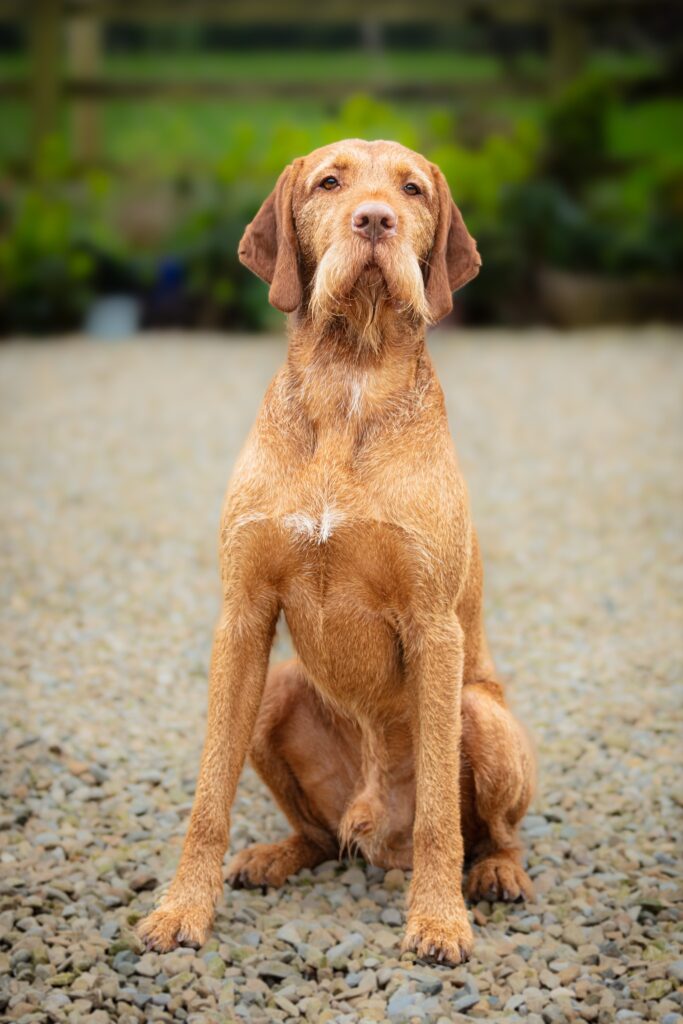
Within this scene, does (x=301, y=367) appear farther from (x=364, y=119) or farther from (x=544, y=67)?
(x=544, y=67)

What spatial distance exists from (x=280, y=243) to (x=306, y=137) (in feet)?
33.9

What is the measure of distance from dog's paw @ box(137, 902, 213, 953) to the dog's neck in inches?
49.0

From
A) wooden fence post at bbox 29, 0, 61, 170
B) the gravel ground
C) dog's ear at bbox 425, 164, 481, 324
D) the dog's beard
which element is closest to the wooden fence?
wooden fence post at bbox 29, 0, 61, 170

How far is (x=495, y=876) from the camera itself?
3381mm

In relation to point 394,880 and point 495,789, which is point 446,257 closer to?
point 495,789

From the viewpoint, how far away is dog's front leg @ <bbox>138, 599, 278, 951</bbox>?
10.1 feet

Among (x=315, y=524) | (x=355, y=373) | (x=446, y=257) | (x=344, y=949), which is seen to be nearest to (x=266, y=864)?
(x=344, y=949)

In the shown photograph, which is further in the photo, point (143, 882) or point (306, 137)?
point (306, 137)

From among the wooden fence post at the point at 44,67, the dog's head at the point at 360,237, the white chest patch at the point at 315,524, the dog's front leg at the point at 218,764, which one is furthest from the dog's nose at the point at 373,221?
the wooden fence post at the point at 44,67

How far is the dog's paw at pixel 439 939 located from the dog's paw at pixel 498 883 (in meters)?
0.31

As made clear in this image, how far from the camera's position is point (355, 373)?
3.06 m

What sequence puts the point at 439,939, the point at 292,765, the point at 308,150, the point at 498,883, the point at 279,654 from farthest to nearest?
1. the point at 308,150
2. the point at 279,654
3. the point at 292,765
4. the point at 498,883
5. the point at 439,939

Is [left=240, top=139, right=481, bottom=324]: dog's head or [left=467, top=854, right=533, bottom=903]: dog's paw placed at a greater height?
[left=240, top=139, right=481, bottom=324]: dog's head

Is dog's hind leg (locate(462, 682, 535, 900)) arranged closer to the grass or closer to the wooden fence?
the grass
